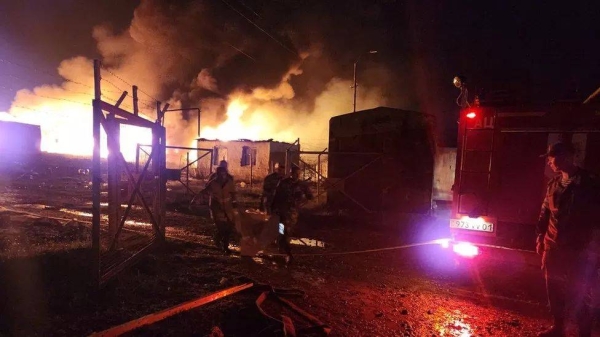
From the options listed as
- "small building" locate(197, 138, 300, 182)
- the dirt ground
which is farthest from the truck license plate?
"small building" locate(197, 138, 300, 182)

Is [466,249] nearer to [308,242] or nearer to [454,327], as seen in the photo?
[454,327]

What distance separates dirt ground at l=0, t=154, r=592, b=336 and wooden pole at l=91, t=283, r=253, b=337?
0.23 ft

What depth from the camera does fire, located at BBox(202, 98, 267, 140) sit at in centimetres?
3738

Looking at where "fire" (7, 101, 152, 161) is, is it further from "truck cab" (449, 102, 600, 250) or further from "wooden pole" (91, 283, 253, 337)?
"truck cab" (449, 102, 600, 250)

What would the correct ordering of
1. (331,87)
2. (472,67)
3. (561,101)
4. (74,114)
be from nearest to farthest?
1. (561,101)
2. (472,67)
3. (331,87)
4. (74,114)

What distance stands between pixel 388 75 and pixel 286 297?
31817 mm

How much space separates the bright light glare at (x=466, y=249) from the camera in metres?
5.45

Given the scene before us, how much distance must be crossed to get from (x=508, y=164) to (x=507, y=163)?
2cm

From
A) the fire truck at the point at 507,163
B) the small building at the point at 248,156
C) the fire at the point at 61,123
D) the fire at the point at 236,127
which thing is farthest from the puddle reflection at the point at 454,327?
the fire at the point at 61,123

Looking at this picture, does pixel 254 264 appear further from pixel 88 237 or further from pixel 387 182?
pixel 387 182

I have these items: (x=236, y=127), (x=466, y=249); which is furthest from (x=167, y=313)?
(x=236, y=127)

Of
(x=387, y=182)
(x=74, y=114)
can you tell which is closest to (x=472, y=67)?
(x=387, y=182)

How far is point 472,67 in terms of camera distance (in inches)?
1000

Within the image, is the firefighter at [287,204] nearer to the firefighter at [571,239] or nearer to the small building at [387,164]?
the firefighter at [571,239]
